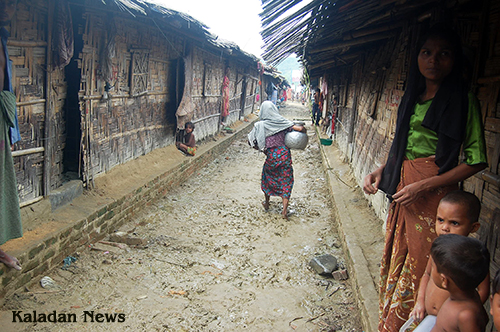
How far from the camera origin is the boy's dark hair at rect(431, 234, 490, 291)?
57.8 inches

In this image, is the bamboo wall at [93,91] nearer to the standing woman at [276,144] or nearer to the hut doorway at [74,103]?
the hut doorway at [74,103]

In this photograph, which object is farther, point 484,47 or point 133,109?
point 133,109

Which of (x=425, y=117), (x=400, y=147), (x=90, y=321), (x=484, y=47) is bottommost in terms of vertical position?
(x=90, y=321)

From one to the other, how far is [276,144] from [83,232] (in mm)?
3242

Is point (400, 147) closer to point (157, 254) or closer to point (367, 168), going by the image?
point (157, 254)

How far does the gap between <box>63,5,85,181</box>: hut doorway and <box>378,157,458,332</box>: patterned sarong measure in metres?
4.29

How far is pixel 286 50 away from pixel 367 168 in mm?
2584

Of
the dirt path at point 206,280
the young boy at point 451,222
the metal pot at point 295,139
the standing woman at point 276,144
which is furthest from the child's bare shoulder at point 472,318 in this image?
the standing woman at point 276,144

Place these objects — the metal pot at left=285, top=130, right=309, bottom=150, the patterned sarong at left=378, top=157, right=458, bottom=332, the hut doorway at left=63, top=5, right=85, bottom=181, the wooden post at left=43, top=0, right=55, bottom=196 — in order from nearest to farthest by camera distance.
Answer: the patterned sarong at left=378, top=157, right=458, bottom=332 → the wooden post at left=43, top=0, right=55, bottom=196 → the hut doorway at left=63, top=5, right=85, bottom=181 → the metal pot at left=285, top=130, right=309, bottom=150

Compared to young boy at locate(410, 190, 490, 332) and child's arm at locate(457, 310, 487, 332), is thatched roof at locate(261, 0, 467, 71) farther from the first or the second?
child's arm at locate(457, 310, 487, 332)

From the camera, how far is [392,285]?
229 centimetres

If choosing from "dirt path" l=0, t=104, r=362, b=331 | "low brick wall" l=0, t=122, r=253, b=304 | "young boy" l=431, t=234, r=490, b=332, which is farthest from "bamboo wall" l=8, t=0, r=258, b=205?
"young boy" l=431, t=234, r=490, b=332

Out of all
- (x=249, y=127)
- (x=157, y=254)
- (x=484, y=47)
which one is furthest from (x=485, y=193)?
(x=249, y=127)

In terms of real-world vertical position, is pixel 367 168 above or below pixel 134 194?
above
